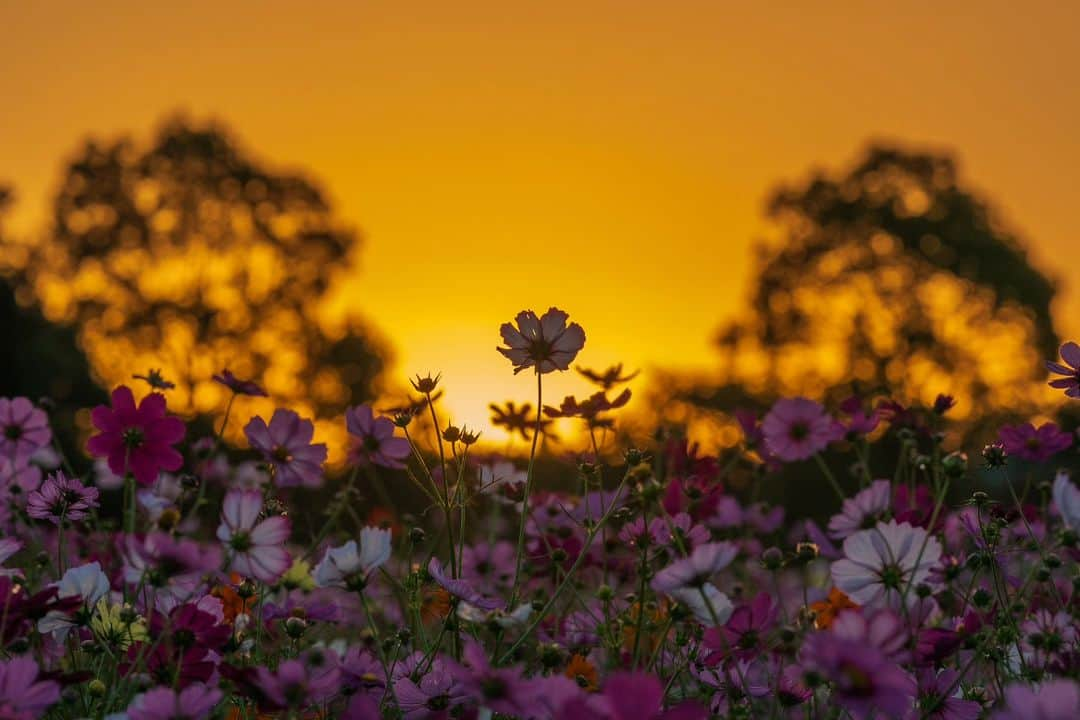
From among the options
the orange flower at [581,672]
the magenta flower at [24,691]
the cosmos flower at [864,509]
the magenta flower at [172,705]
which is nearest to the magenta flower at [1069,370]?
the cosmos flower at [864,509]

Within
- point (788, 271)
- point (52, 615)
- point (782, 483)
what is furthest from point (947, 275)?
point (52, 615)

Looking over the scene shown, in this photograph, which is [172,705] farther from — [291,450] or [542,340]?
[542,340]

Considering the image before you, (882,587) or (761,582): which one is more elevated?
(761,582)

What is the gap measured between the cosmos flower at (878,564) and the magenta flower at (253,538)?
27.8 inches

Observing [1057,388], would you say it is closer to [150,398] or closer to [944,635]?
[944,635]

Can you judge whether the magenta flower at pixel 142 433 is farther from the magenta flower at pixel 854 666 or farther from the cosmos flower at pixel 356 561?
the magenta flower at pixel 854 666

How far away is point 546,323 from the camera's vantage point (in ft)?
6.06

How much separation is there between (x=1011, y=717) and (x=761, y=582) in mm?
2932

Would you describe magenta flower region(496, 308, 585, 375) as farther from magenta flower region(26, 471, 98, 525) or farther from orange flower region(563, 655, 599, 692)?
magenta flower region(26, 471, 98, 525)

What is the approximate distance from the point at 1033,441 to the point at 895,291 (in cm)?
1744

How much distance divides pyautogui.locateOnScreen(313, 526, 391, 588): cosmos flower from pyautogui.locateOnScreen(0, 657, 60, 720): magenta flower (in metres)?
0.35

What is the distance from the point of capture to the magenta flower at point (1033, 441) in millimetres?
2268

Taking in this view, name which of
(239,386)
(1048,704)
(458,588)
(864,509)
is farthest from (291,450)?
(1048,704)

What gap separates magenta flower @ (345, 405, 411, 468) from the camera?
6.40 ft
